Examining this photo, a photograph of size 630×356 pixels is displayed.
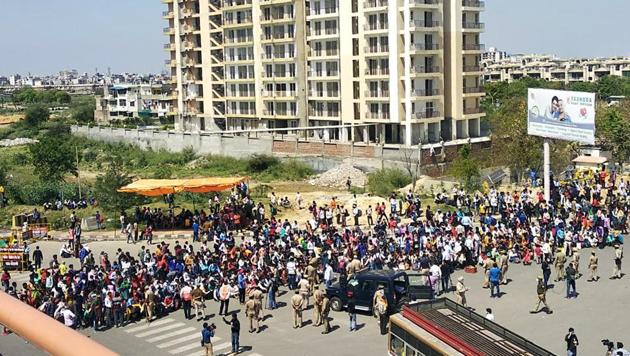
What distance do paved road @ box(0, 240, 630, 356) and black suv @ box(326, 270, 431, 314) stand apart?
0.49 meters

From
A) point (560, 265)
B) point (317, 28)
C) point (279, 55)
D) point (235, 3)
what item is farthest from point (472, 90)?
point (560, 265)

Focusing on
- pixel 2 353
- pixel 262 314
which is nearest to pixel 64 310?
pixel 262 314

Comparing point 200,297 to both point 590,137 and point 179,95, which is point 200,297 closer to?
point 590,137

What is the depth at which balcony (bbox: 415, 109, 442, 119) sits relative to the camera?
60.5m

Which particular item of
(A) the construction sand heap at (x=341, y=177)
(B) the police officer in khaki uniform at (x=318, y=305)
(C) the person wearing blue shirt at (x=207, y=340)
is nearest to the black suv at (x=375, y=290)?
(B) the police officer in khaki uniform at (x=318, y=305)

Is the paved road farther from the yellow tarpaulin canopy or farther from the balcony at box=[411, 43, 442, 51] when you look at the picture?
the balcony at box=[411, 43, 442, 51]

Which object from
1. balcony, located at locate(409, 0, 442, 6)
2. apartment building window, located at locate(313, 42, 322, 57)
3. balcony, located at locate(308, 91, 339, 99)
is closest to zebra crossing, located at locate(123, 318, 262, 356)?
balcony, located at locate(409, 0, 442, 6)

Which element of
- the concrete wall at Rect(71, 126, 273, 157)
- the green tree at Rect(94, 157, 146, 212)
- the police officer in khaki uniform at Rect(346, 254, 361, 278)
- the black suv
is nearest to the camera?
the black suv

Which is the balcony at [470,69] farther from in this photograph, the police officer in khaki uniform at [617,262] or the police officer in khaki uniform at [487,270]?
the police officer in khaki uniform at [487,270]

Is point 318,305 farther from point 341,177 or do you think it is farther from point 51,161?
point 51,161

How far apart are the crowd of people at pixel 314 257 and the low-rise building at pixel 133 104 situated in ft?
301

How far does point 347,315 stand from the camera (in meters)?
22.3

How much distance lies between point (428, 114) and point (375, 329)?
42202 mm

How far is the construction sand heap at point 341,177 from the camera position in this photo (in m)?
53.8
